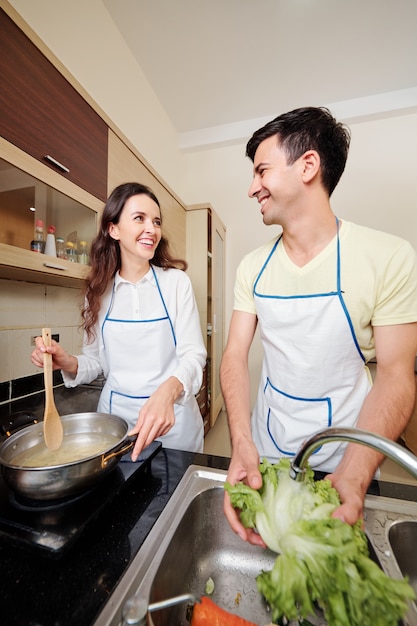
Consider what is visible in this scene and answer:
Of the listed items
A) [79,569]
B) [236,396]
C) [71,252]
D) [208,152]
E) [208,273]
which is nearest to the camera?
[79,569]

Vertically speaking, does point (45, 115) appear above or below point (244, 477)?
above

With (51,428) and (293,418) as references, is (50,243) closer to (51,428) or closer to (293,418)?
(51,428)

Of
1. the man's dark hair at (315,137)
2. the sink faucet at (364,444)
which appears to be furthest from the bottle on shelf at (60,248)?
the sink faucet at (364,444)

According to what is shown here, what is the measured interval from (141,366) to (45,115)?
1.02 meters

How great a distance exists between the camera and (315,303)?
888mm

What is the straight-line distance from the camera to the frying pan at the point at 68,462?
487 mm

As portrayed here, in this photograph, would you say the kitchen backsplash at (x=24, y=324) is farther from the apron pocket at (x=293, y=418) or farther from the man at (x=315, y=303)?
the apron pocket at (x=293, y=418)

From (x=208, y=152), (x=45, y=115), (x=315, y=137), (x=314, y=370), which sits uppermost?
(x=208, y=152)

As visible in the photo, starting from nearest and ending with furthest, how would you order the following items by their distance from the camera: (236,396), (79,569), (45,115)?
(79,569) < (236,396) < (45,115)

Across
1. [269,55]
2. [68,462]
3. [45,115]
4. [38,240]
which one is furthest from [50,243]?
[269,55]

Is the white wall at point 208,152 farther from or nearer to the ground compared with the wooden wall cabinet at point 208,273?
farther from the ground

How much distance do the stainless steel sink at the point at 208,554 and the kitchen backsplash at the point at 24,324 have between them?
1.03 m

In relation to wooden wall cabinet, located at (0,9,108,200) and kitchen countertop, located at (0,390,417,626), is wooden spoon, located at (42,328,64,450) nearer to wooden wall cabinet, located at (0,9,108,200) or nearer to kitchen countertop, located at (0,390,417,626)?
kitchen countertop, located at (0,390,417,626)

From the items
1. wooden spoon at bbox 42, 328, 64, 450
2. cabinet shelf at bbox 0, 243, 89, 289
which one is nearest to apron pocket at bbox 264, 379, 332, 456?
wooden spoon at bbox 42, 328, 64, 450
